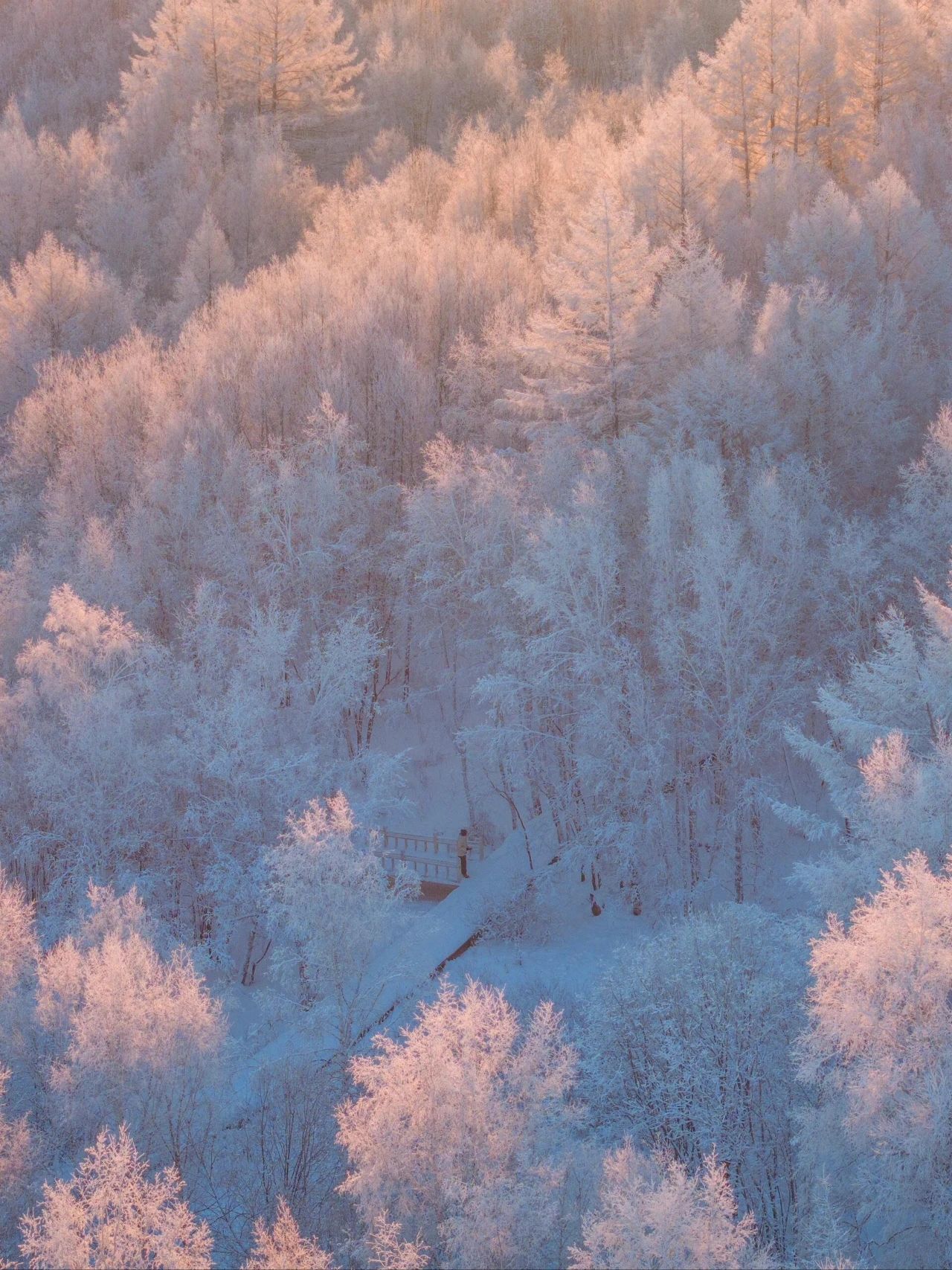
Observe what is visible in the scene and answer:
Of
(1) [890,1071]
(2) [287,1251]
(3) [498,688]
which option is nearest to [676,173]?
(3) [498,688]

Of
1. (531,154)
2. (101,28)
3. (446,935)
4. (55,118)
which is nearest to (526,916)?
(446,935)

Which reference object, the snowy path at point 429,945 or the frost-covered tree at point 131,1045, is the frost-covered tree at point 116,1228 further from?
the snowy path at point 429,945

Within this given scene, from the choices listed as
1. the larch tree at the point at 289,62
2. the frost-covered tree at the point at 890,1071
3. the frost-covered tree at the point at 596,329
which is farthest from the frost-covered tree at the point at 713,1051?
the larch tree at the point at 289,62

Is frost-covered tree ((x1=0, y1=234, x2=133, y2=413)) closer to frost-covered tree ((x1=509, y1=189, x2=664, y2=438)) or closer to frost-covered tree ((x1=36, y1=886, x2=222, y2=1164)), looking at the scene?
frost-covered tree ((x1=509, y1=189, x2=664, y2=438))

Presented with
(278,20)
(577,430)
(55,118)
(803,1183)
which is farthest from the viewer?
(55,118)

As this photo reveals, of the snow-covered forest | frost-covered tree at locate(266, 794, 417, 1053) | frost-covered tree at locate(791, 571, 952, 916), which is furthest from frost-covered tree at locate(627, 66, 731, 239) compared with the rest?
frost-covered tree at locate(266, 794, 417, 1053)

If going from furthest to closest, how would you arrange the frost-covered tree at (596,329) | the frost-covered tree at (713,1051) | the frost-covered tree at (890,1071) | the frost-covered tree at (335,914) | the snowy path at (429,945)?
the frost-covered tree at (596,329), the snowy path at (429,945), the frost-covered tree at (335,914), the frost-covered tree at (713,1051), the frost-covered tree at (890,1071)

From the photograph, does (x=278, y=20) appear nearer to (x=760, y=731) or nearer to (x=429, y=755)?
(x=429, y=755)
